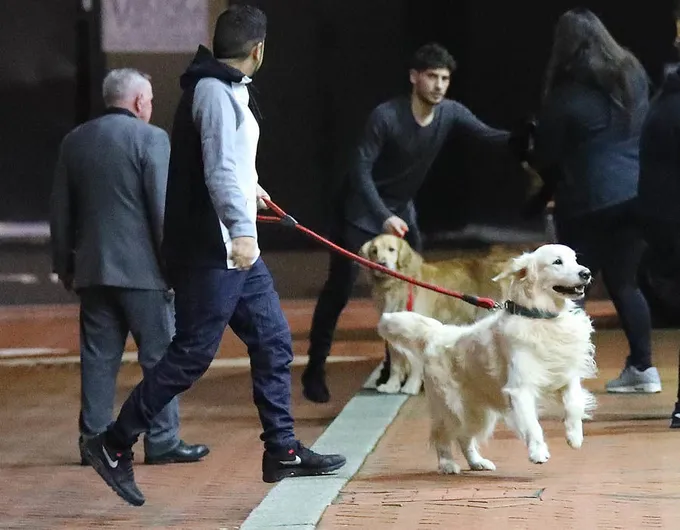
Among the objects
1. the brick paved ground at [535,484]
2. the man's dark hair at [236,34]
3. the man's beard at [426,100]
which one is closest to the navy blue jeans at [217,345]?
the brick paved ground at [535,484]

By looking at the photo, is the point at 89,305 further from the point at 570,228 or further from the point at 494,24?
the point at 494,24

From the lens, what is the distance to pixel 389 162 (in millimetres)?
9133

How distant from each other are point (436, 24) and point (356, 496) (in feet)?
31.4

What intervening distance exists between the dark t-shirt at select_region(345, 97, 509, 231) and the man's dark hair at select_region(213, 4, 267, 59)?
3.02 metres

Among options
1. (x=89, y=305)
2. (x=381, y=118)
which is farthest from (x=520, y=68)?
(x=89, y=305)

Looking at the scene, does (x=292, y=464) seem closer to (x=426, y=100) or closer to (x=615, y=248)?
(x=615, y=248)

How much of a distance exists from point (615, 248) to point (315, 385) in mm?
2084

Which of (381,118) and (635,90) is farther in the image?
(381,118)

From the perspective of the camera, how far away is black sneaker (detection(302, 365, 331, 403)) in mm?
9070

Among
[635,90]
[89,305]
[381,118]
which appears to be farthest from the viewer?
[381,118]

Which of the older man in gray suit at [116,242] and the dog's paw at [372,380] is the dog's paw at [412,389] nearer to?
the dog's paw at [372,380]

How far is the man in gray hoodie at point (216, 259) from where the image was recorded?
18.2 feet

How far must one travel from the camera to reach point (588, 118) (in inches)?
322

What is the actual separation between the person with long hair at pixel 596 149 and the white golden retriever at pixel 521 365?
2.00 metres
